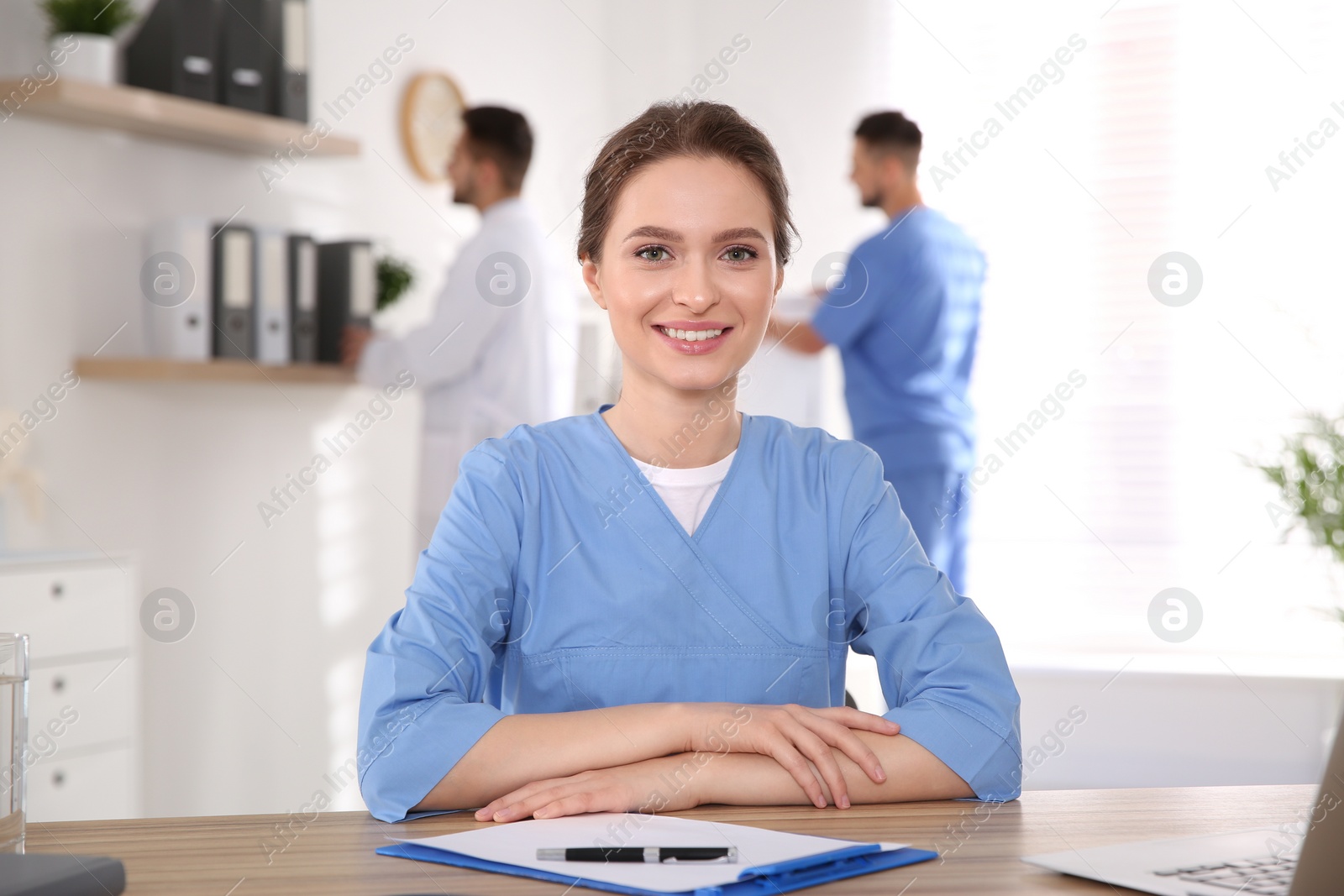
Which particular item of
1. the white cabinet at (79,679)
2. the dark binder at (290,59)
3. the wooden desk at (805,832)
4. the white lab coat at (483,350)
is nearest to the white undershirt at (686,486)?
the wooden desk at (805,832)

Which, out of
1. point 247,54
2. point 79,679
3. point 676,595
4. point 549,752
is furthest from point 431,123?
point 549,752

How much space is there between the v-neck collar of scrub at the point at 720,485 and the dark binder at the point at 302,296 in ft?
5.63

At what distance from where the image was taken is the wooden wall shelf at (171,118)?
7.82 ft

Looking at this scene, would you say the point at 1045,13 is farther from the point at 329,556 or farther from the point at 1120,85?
the point at 329,556

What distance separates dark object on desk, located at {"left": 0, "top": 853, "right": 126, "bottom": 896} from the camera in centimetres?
65

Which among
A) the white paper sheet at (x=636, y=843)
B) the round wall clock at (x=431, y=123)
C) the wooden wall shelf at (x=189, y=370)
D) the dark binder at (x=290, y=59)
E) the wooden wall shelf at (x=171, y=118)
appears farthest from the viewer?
the round wall clock at (x=431, y=123)

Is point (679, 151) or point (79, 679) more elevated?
point (679, 151)

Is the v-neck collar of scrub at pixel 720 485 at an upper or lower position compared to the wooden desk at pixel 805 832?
upper

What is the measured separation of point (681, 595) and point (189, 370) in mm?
1746

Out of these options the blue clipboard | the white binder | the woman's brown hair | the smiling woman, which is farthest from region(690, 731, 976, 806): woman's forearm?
the white binder

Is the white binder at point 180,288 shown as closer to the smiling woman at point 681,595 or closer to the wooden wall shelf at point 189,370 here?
the wooden wall shelf at point 189,370

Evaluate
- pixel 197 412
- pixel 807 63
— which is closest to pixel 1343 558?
pixel 807 63

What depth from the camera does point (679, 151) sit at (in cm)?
131

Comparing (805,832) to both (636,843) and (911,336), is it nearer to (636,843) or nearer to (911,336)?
(636,843)
